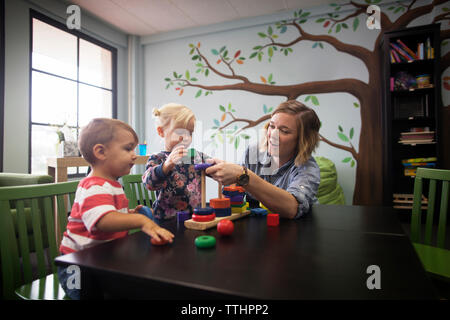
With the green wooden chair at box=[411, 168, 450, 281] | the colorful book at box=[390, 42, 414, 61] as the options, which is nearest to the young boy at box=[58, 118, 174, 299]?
the green wooden chair at box=[411, 168, 450, 281]

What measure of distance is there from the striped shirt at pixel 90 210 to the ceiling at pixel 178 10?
354 cm

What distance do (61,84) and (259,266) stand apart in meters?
4.16

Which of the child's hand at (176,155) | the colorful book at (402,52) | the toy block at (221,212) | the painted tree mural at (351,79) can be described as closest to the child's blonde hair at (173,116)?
the child's hand at (176,155)

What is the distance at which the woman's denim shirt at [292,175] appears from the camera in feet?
3.83

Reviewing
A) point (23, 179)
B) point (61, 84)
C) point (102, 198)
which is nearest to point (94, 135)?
point (102, 198)

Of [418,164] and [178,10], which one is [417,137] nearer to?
[418,164]

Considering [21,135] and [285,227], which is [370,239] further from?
[21,135]

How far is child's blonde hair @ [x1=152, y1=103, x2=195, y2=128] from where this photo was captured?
144cm

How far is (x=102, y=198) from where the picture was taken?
0.82 meters

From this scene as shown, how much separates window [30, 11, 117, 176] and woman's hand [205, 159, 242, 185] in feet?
8.71
